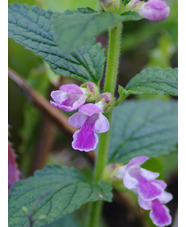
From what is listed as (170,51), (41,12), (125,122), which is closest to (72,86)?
(41,12)

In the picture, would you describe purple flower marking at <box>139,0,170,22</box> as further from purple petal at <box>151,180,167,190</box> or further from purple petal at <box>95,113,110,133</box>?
purple petal at <box>151,180,167,190</box>

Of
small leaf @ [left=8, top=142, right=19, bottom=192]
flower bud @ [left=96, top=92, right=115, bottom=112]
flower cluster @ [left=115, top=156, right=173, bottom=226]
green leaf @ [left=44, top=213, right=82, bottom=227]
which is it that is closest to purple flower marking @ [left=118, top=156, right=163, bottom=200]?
flower cluster @ [left=115, top=156, right=173, bottom=226]

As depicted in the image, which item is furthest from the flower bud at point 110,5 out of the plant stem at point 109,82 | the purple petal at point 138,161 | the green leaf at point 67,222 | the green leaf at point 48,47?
the green leaf at point 67,222

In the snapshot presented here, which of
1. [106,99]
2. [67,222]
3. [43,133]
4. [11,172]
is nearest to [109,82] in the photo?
[106,99]

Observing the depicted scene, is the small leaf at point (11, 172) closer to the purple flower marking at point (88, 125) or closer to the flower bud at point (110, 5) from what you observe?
the purple flower marking at point (88, 125)

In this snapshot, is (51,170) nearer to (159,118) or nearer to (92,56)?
(92,56)

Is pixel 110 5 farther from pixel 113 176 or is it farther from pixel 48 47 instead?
pixel 113 176
